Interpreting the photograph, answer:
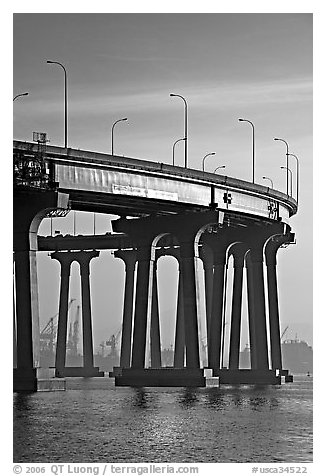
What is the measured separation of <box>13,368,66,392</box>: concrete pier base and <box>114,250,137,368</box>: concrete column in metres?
76.2

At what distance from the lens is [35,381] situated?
99.5 metres

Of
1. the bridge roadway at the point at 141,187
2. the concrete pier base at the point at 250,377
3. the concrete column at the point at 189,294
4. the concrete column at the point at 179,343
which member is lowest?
the concrete pier base at the point at 250,377

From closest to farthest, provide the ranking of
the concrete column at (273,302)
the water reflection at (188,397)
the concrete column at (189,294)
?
the water reflection at (188,397), the concrete column at (189,294), the concrete column at (273,302)

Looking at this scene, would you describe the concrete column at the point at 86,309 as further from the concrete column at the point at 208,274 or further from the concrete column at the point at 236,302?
the concrete column at the point at 236,302

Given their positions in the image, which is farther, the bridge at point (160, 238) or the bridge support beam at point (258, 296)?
the bridge support beam at point (258, 296)

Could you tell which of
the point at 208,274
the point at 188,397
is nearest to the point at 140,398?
the point at 188,397

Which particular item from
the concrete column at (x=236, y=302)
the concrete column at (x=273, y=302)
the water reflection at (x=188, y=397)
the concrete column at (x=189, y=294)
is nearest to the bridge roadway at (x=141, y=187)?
the concrete column at (x=189, y=294)

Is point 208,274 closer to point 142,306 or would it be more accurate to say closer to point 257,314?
point 257,314

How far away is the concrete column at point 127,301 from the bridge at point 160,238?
188 millimetres

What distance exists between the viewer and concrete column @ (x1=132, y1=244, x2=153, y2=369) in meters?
130

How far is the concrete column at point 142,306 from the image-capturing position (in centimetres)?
12962

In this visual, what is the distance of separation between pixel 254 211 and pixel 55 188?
36087mm

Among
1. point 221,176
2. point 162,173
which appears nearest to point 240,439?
point 162,173

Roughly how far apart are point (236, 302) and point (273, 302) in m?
8.14
